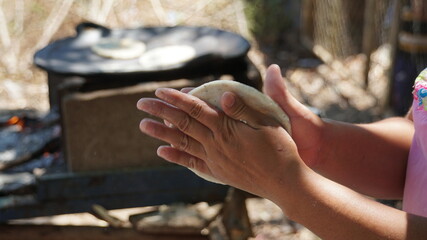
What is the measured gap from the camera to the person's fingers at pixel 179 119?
3.85 feet

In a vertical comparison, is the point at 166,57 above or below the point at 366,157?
below

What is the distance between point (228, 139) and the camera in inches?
45.9

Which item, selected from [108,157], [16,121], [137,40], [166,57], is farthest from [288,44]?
[108,157]

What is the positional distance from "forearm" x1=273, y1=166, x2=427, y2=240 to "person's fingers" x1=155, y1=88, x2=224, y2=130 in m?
0.21

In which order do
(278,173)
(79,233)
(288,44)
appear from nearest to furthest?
(278,173)
(79,233)
(288,44)

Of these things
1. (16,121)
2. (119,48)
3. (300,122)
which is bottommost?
(16,121)

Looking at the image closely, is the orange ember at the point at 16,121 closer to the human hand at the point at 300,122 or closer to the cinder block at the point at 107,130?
the cinder block at the point at 107,130

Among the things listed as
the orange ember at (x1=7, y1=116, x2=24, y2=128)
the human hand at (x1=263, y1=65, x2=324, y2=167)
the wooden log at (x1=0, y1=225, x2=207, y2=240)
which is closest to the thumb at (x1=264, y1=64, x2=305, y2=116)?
the human hand at (x1=263, y1=65, x2=324, y2=167)

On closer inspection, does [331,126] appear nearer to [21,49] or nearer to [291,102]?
[291,102]

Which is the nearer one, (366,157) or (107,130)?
(366,157)

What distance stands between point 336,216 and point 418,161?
0.41 meters

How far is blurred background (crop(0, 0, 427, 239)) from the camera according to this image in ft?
15.6

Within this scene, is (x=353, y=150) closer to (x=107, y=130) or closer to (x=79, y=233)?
(x=107, y=130)

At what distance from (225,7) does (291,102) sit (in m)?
6.68
